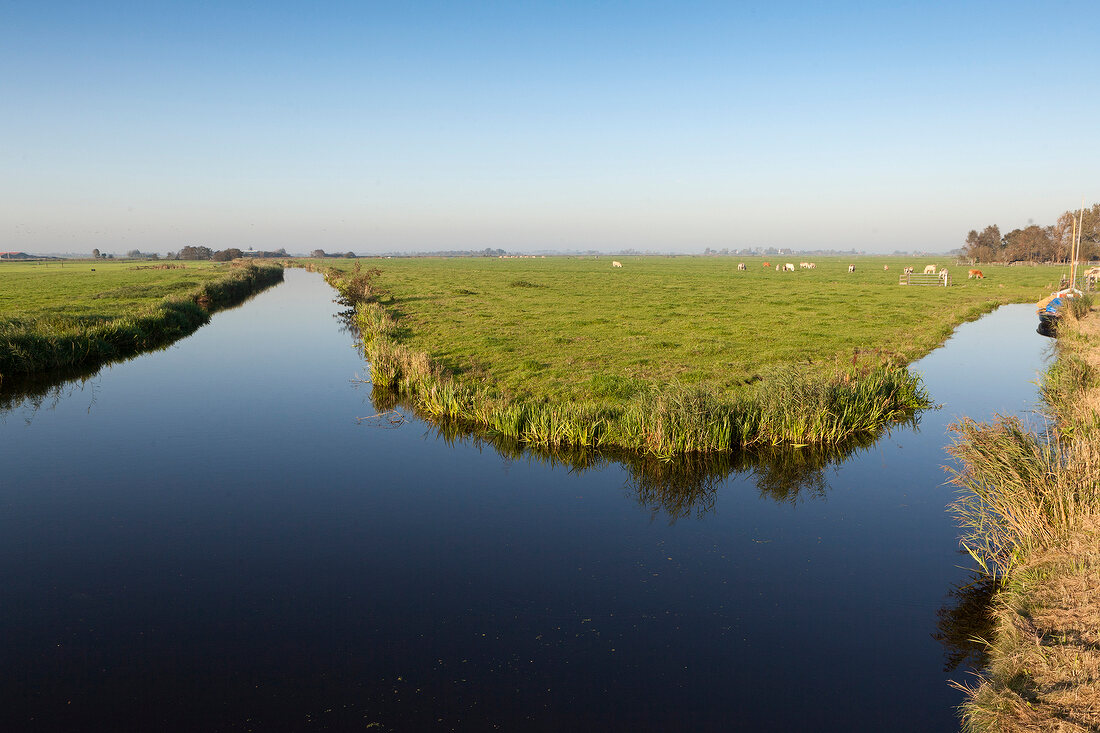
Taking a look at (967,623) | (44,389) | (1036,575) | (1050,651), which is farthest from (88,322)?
(1050,651)

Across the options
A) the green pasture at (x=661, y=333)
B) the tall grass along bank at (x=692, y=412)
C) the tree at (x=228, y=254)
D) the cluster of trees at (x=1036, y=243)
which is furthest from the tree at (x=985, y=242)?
the tree at (x=228, y=254)

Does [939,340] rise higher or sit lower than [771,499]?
higher

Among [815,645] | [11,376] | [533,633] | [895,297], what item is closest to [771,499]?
[815,645]

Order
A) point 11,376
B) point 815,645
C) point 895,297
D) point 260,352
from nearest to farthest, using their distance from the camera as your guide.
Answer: point 815,645 → point 11,376 → point 260,352 → point 895,297

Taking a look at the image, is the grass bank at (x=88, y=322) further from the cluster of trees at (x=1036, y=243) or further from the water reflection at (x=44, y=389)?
the cluster of trees at (x=1036, y=243)

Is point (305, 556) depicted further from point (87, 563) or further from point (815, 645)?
point (815, 645)

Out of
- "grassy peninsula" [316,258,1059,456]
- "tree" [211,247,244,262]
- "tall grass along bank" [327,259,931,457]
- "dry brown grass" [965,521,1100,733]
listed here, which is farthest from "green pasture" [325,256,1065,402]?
"tree" [211,247,244,262]

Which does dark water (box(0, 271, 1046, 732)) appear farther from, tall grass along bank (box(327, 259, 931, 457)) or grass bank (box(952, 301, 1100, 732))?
tall grass along bank (box(327, 259, 931, 457))
